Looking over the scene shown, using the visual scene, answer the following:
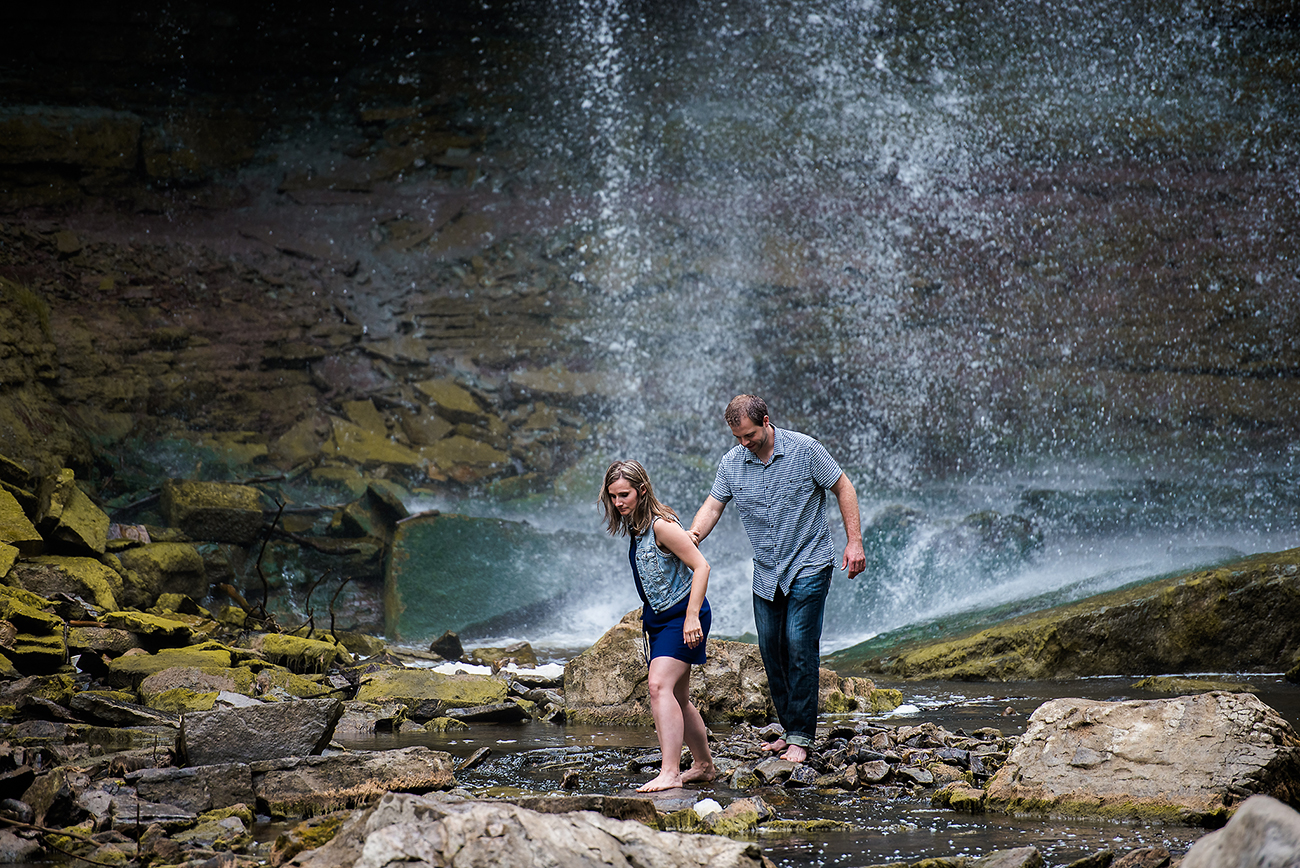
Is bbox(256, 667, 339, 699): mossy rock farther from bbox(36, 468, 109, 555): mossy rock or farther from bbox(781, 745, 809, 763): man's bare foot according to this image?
bbox(781, 745, 809, 763): man's bare foot

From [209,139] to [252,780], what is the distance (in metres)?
17.5

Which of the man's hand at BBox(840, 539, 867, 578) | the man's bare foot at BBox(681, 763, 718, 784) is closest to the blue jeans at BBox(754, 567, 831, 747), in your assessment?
the man's hand at BBox(840, 539, 867, 578)

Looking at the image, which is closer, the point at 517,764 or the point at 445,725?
the point at 517,764

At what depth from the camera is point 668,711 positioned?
151 inches

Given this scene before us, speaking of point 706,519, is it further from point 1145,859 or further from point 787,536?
point 1145,859

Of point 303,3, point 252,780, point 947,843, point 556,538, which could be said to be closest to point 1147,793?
point 947,843

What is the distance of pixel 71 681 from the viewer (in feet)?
18.0

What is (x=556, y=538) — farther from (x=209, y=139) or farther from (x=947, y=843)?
(x=947, y=843)

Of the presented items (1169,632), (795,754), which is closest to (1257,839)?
(795,754)

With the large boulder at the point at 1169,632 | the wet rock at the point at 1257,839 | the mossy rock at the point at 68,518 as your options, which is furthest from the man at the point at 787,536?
the mossy rock at the point at 68,518

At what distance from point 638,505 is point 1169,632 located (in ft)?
16.5

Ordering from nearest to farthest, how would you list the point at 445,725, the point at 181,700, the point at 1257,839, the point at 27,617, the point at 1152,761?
the point at 1257,839 → the point at 1152,761 → the point at 181,700 → the point at 445,725 → the point at 27,617

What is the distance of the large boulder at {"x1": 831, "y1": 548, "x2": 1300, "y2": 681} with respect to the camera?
704cm

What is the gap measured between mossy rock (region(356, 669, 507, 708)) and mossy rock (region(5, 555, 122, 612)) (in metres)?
2.14
